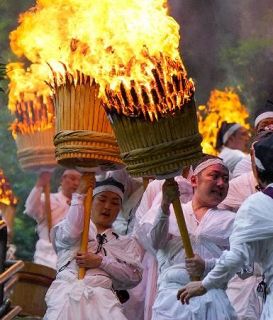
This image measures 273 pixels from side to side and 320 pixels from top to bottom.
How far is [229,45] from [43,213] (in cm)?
1199

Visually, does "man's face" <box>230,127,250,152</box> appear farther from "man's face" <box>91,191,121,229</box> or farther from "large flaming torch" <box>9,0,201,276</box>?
"large flaming torch" <box>9,0,201,276</box>

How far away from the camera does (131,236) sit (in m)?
9.50

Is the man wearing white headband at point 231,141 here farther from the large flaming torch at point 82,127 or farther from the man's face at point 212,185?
the large flaming torch at point 82,127

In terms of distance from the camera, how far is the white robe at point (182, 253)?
8.12m

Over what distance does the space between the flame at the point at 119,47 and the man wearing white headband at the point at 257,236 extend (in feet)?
3.47

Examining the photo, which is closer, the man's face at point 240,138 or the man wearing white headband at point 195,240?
the man wearing white headband at point 195,240

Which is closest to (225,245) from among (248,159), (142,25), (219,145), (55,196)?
(142,25)

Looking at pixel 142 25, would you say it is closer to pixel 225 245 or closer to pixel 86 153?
pixel 86 153

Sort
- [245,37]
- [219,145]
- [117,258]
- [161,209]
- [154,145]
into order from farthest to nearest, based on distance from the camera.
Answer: [245,37] → [219,145] → [117,258] → [161,209] → [154,145]

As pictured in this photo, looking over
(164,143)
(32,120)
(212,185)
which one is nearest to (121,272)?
(212,185)

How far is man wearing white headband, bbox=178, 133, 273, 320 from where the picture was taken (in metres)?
6.62

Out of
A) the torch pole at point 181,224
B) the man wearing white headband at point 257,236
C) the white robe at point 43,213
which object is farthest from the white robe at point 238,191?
the white robe at point 43,213

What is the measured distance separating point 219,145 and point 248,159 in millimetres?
2034

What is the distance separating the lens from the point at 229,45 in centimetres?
2428
